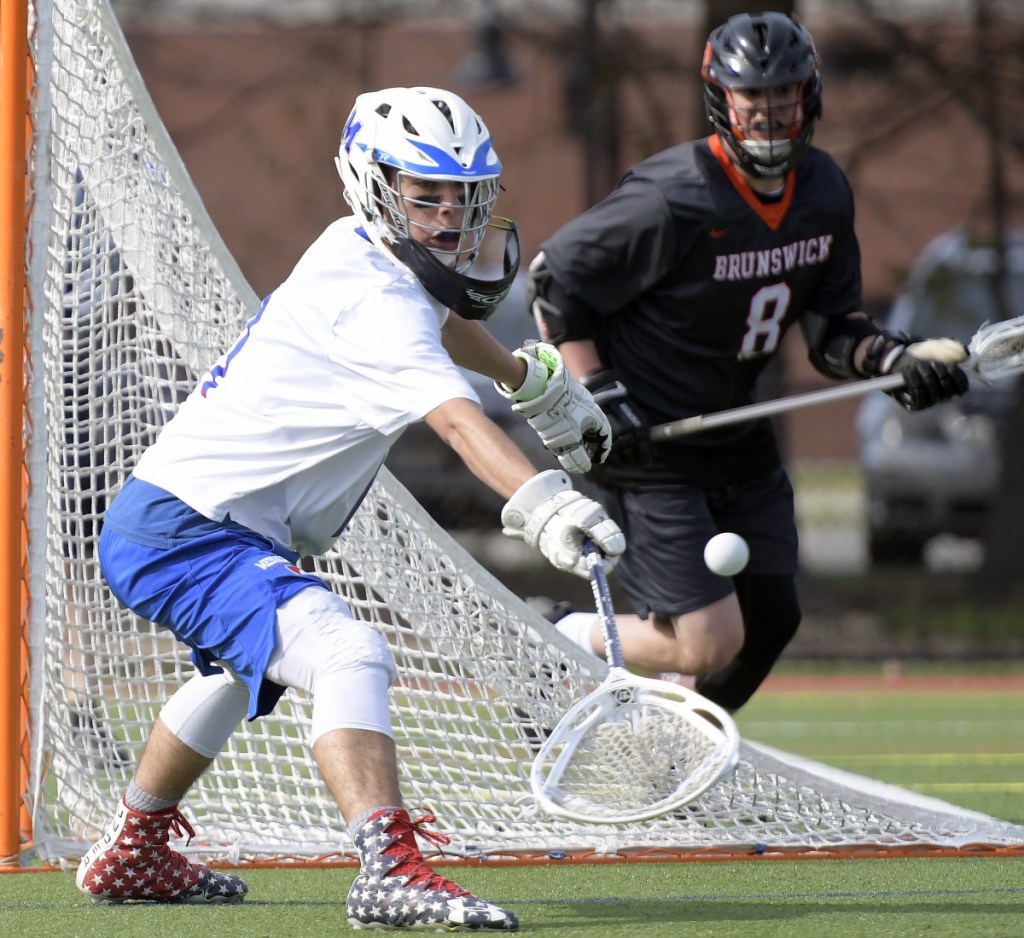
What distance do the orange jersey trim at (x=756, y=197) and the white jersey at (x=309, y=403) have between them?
1.53m

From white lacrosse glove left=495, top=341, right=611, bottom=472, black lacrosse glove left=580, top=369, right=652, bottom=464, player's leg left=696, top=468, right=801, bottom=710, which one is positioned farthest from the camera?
player's leg left=696, top=468, right=801, bottom=710

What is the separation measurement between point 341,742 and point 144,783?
2.18 feet

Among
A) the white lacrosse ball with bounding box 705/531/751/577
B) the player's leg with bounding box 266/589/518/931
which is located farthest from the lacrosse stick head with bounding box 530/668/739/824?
the white lacrosse ball with bounding box 705/531/751/577

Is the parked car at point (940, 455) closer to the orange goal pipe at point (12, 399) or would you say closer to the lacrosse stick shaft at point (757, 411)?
the lacrosse stick shaft at point (757, 411)

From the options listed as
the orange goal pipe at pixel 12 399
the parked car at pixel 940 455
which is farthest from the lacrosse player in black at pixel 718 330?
the parked car at pixel 940 455

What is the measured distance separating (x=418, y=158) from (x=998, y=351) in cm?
199

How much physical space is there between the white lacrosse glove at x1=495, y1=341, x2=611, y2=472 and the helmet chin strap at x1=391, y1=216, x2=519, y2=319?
336mm

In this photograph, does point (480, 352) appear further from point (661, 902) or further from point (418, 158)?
point (661, 902)

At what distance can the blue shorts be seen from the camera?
10.8ft

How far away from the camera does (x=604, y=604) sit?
10.9 feet

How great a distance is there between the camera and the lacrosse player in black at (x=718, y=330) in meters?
4.71

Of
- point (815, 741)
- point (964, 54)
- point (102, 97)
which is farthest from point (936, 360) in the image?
point (964, 54)

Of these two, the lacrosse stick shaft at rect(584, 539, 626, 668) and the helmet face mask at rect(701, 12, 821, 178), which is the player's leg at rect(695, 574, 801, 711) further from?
the lacrosse stick shaft at rect(584, 539, 626, 668)

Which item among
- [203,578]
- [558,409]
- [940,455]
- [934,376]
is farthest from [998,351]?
[940,455]
